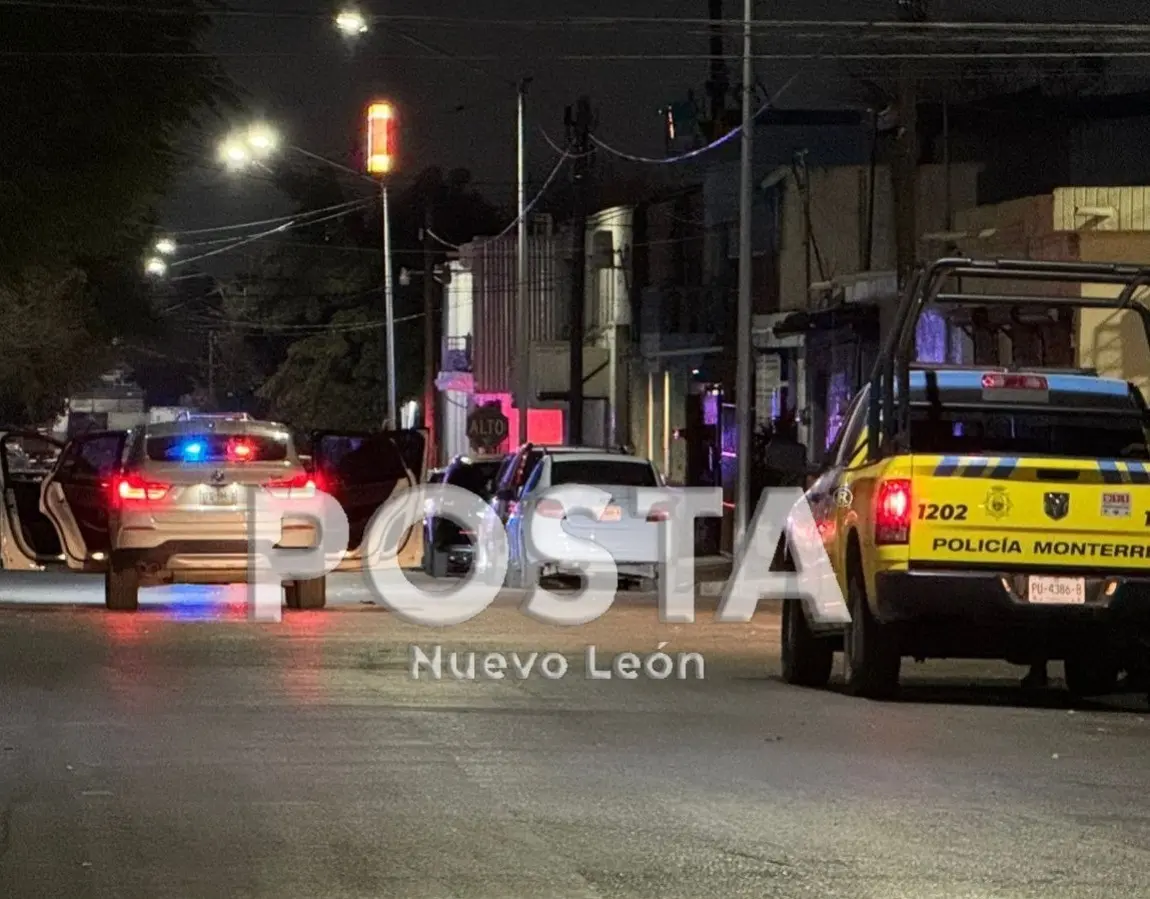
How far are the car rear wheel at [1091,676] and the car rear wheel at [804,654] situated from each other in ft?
5.20

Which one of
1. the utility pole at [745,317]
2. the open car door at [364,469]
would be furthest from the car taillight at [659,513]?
the utility pole at [745,317]

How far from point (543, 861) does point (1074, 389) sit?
7.11 meters

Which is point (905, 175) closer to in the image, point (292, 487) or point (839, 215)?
point (292, 487)

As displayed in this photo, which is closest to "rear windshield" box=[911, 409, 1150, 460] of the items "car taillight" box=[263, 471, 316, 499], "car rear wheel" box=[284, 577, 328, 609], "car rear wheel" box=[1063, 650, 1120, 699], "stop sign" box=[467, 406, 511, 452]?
"car rear wheel" box=[1063, 650, 1120, 699]

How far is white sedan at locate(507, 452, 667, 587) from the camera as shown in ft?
80.9

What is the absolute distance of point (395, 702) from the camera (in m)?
13.2

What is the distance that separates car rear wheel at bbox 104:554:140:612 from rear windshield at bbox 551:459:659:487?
5.74m

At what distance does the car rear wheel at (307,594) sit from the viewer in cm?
2105

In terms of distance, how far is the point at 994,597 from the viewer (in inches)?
514

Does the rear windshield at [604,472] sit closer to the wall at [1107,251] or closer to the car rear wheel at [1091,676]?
the wall at [1107,251]

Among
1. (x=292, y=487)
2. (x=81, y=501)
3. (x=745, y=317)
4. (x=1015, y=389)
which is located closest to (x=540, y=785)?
(x=1015, y=389)

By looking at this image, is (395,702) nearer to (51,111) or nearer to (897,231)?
(51,111)

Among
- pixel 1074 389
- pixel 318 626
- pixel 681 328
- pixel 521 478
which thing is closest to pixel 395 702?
pixel 1074 389

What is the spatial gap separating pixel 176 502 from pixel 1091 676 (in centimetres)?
849
